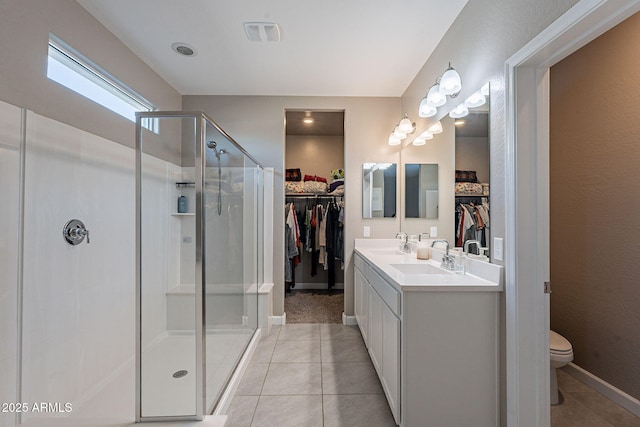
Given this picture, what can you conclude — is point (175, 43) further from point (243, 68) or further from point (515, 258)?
point (515, 258)

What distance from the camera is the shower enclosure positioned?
1529 mm

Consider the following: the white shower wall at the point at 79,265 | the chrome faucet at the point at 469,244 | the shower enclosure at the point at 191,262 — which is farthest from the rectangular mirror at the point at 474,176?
the white shower wall at the point at 79,265

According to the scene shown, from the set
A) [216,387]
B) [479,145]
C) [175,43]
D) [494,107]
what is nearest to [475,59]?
[494,107]

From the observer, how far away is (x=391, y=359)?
1601 mm

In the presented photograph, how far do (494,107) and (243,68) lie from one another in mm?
2202

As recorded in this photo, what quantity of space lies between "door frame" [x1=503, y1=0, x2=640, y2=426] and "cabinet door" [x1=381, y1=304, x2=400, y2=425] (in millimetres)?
549

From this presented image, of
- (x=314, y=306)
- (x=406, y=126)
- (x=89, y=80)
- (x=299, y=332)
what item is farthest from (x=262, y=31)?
(x=314, y=306)

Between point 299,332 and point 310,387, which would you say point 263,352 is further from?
point 310,387

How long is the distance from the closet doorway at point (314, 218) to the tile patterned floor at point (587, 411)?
6.68ft

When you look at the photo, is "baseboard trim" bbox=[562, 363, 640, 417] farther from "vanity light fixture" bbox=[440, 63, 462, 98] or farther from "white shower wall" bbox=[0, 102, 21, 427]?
"white shower wall" bbox=[0, 102, 21, 427]

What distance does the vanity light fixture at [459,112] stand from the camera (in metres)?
1.81

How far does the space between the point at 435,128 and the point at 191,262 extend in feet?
7.50

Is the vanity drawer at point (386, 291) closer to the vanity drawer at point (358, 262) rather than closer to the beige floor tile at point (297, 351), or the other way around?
the vanity drawer at point (358, 262)

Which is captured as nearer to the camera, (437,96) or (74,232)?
(74,232)
